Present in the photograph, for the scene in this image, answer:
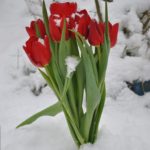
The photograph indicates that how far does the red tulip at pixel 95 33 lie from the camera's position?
49.2 inches

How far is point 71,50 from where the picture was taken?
1.31m

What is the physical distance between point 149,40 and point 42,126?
0.88 meters

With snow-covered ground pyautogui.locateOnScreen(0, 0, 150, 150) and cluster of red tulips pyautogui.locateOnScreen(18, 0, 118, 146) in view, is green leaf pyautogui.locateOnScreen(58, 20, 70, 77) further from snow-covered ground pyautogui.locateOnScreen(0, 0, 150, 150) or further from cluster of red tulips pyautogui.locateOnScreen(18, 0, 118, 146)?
snow-covered ground pyautogui.locateOnScreen(0, 0, 150, 150)

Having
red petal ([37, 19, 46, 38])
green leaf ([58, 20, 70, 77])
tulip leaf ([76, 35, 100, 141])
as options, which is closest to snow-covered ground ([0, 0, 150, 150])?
tulip leaf ([76, 35, 100, 141])

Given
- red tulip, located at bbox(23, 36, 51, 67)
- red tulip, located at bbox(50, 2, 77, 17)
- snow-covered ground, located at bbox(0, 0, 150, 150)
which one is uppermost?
red tulip, located at bbox(50, 2, 77, 17)

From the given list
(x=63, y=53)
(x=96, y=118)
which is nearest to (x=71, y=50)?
(x=63, y=53)

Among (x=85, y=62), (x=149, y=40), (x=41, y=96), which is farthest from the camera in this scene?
(x=149, y=40)

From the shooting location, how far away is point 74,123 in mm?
1411

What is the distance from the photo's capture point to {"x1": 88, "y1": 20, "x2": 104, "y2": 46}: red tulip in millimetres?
1250

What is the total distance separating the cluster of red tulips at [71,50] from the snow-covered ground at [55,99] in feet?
0.82

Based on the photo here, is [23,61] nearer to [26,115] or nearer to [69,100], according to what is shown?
[26,115]

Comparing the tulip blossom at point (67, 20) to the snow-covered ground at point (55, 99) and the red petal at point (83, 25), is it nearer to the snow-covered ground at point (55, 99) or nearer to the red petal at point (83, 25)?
the red petal at point (83, 25)

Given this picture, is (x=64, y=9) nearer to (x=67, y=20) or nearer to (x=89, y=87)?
(x=67, y=20)

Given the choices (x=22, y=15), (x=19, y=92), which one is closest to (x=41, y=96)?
(x=19, y=92)
